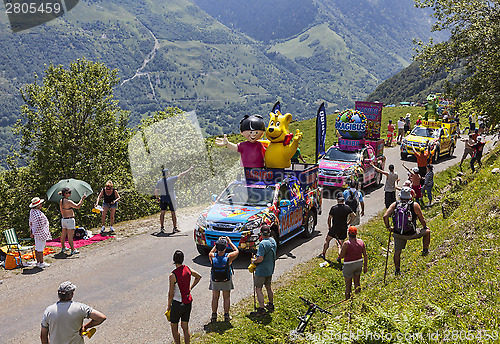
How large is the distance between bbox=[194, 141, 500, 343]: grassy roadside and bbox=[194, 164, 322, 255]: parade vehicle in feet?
4.76

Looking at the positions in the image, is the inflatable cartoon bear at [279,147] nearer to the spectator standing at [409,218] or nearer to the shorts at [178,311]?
the spectator standing at [409,218]

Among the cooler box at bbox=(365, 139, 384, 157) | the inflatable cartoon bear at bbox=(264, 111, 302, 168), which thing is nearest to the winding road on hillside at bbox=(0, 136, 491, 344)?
the inflatable cartoon bear at bbox=(264, 111, 302, 168)

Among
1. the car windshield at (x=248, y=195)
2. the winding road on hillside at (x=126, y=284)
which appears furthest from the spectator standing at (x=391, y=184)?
the car windshield at (x=248, y=195)

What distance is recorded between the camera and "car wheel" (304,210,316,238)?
14555mm

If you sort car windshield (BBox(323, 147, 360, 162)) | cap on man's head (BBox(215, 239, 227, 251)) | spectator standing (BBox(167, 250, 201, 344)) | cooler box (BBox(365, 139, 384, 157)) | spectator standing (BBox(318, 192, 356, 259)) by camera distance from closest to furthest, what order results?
spectator standing (BBox(167, 250, 201, 344)) → cap on man's head (BBox(215, 239, 227, 251)) → spectator standing (BBox(318, 192, 356, 259)) → car windshield (BBox(323, 147, 360, 162)) → cooler box (BBox(365, 139, 384, 157))

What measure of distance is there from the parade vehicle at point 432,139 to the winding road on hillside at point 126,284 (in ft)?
48.9

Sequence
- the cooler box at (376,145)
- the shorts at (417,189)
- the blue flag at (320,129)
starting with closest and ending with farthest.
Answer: the shorts at (417,189)
the blue flag at (320,129)
the cooler box at (376,145)

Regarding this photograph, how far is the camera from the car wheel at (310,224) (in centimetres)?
1456

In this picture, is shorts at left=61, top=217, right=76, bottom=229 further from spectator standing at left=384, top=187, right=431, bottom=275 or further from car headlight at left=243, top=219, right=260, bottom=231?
spectator standing at left=384, top=187, right=431, bottom=275

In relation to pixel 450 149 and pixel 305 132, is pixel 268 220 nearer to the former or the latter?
pixel 450 149

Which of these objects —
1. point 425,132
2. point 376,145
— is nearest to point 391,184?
point 376,145

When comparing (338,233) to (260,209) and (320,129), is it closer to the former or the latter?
(260,209)

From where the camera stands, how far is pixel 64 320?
244 inches

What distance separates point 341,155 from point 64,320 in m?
17.1
